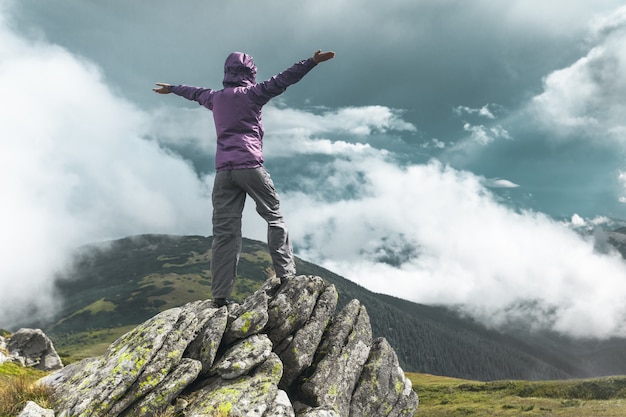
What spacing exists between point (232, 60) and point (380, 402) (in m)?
13.6

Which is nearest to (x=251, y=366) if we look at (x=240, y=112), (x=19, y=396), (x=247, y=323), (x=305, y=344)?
(x=247, y=323)

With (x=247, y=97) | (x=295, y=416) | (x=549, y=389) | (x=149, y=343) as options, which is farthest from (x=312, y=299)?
(x=549, y=389)

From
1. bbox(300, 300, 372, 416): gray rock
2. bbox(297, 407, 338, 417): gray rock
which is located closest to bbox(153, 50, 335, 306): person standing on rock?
bbox(300, 300, 372, 416): gray rock

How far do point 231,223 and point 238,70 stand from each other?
5.32m

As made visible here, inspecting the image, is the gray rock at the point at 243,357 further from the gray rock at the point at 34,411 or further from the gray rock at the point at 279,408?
the gray rock at the point at 34,411

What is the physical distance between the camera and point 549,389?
189 m

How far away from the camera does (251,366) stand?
42.0 feet

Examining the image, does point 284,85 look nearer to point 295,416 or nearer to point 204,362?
point 204,362

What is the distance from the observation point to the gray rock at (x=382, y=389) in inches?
611

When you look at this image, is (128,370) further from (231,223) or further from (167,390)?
(231,223)

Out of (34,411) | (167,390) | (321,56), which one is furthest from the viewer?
(321,56)

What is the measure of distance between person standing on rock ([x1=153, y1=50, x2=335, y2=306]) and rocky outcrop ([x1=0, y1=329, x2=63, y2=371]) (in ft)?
193

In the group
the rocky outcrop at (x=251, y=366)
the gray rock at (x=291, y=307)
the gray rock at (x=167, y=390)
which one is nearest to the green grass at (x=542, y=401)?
the rocky outcrop at (x=251, y=366)

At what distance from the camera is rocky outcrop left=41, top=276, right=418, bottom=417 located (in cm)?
1133
